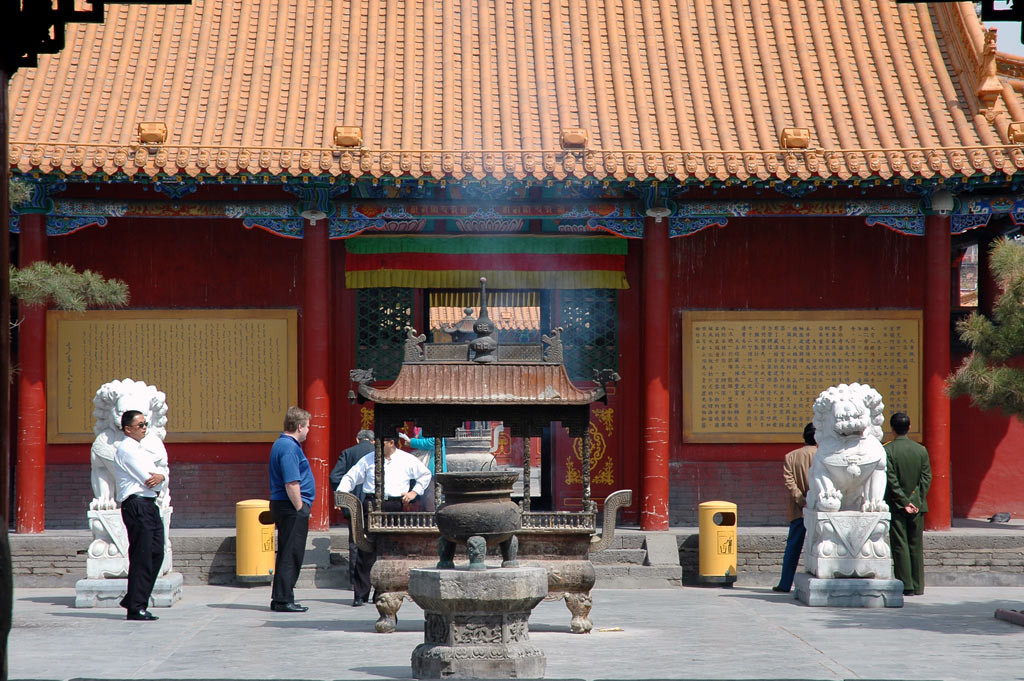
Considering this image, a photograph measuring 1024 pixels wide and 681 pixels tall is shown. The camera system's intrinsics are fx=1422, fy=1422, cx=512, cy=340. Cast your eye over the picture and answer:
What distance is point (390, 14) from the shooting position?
1548 centimetres

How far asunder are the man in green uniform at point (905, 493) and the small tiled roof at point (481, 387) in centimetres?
255

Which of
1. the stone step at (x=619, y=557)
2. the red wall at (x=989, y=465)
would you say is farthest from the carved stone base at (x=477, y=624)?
the red wall at (x=989, y=465)

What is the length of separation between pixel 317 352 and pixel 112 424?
8.68ft

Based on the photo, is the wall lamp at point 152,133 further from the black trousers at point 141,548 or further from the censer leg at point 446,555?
the censer leg at point 446,555

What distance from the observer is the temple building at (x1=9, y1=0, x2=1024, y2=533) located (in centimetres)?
1313

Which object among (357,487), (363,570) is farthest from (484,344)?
(363,570)

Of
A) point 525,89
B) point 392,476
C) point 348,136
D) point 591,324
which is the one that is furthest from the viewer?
point 525,89

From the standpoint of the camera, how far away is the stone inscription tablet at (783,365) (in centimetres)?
1394

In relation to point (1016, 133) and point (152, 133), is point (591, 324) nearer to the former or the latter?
point (1016, 133)

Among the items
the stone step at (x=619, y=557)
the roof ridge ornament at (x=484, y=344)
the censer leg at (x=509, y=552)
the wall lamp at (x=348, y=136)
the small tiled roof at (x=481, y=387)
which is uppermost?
the wall lamp at (x=348, y=136)

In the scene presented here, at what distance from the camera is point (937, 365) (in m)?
13.2

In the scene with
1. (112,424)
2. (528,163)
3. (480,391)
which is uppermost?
(528,163)

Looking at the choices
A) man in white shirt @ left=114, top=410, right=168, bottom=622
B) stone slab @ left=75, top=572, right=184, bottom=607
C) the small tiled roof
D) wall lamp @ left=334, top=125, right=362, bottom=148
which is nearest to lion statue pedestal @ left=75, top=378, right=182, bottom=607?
stone slab @ left=75, top=572, right=184, bottom=607

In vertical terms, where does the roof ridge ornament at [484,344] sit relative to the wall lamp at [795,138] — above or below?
below
